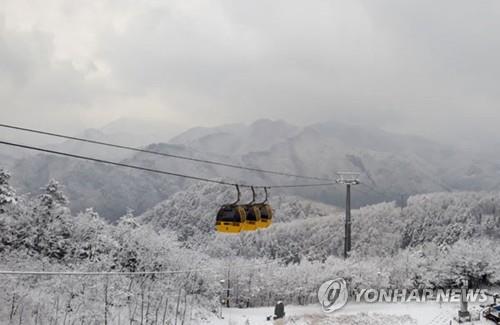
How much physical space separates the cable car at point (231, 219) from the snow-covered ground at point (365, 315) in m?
10.8

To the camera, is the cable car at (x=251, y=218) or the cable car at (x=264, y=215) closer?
the cable car at (x=251, y=218)

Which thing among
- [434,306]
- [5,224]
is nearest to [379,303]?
[434,306]

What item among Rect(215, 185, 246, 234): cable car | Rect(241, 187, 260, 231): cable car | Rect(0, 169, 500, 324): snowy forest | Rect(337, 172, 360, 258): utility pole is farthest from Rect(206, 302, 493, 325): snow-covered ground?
Rect(215, 185, 246, 234): cable car

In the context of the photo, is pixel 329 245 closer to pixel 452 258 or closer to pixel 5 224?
pixel 452 258

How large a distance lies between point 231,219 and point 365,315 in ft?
50.4

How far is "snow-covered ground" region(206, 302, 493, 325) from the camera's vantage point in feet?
77.0

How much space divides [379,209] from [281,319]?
3859 inches

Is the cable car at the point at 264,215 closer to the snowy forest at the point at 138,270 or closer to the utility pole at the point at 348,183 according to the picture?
the snowy forest at the point at 138,270

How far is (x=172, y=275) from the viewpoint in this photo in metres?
30.0

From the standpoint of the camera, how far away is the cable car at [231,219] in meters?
13.1

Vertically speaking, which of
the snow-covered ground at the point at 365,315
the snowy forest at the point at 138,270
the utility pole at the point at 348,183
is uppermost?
the utility pole at the point at 348,183

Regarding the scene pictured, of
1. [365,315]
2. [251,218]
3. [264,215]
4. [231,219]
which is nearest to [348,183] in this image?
[365,315]

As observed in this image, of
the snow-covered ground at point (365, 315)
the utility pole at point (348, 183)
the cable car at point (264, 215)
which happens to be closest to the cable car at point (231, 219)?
the cable car at point (264, 215)

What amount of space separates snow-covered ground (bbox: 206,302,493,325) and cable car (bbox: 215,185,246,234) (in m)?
10.8
